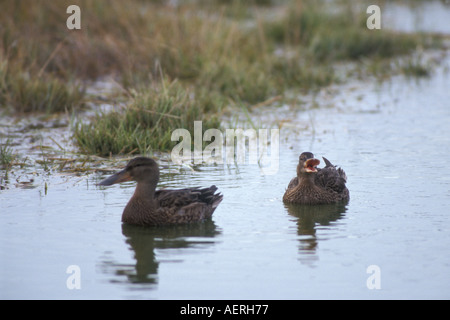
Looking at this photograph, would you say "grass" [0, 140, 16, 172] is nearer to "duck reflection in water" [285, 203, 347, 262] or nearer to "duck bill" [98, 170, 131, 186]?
"duck bill" [98, 170, 131, 186]

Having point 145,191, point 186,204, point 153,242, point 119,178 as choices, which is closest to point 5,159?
point 119,178

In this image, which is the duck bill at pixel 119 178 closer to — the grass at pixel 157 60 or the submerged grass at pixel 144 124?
the submerged grass at pixel 144 124

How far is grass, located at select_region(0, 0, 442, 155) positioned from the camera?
11031 mm

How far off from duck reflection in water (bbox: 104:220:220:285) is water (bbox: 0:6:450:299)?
13mm

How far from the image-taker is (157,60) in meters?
13.5

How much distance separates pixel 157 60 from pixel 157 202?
6.07 m

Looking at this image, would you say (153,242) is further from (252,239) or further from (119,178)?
(119,178)

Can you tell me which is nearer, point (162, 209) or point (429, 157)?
point (162, 209)

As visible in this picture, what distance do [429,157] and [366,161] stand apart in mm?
821

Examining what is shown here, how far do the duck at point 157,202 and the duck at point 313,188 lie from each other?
3.28 feet

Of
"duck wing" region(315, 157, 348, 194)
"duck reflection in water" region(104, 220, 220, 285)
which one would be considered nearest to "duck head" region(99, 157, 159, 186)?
"duck reflection in water" region(104, 220, 220, 285)
